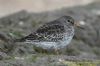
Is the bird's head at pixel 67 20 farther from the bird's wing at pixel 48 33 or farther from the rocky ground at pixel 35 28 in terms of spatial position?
the rocky ground at pixel 35 28

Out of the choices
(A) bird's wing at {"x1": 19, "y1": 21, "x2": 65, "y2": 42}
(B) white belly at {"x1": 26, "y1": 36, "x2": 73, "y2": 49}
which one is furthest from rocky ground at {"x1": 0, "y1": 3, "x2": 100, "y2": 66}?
(A) bird's wing at {"x1": 19, "y1": 21, "x2": 65, "y2": 42}

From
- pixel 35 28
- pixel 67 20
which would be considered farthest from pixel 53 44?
pixel 35 28

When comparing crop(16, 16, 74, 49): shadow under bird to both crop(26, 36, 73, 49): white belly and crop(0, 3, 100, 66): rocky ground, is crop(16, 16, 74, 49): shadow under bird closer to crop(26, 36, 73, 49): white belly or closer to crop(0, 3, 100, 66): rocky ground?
crop(26, 36, 73, 49): white belly

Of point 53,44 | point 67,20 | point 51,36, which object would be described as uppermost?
point 67,20

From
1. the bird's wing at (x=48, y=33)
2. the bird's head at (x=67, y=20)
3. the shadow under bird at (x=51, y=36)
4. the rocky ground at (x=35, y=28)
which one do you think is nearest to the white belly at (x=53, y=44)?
the shadow under bird at (x=51, y=36)

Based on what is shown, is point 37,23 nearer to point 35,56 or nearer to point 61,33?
point 61,33

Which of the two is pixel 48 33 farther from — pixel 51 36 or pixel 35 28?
pixel 35 28

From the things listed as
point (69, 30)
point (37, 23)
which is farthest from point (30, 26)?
point (69, 30)

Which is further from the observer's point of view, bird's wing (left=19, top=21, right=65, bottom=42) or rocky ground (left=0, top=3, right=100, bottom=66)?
bird's wing (left=19, top=21, right=65, bottom=42)
